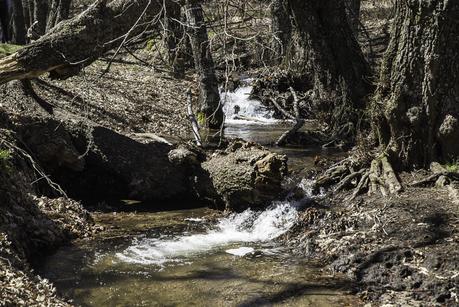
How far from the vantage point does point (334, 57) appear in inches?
511

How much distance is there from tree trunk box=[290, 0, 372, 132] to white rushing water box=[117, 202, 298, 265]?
172 inches

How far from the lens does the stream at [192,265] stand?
6.40 meters

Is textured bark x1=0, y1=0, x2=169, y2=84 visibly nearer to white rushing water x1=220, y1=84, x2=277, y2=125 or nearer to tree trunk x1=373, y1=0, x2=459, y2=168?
tree trunk x1=373, y1=0, x2=459, y2=168

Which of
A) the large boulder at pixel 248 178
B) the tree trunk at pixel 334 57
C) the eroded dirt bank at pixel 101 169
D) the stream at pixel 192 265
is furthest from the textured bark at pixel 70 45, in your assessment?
the tree trunk at pixel 334 57

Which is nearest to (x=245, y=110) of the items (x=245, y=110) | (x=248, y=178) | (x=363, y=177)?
(x=245, y=110)

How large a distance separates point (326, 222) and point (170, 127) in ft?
25.6

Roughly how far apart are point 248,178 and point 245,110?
978 cm

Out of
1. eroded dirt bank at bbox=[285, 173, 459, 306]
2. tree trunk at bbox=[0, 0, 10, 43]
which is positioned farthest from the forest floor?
tree trunk at bbox=[0, 0, 10, 43]

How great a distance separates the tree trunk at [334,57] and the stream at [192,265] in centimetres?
407

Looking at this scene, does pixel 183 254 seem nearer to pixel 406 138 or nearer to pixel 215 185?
pixel 215 185

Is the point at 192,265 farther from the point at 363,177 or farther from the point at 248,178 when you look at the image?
the point at 363,177

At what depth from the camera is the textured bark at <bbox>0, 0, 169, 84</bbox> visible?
950 cm

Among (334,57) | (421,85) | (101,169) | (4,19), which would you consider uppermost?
(4,19)

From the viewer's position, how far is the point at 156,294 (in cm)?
652
